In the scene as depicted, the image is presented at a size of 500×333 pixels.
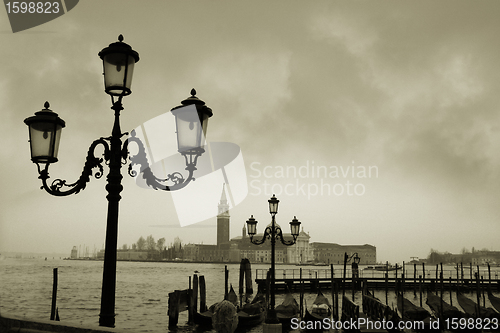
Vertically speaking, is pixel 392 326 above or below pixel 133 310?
above

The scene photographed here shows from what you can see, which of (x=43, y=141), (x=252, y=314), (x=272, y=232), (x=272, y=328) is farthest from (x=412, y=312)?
(x=43, y=141)

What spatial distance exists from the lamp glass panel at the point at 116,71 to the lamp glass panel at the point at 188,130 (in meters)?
0.58

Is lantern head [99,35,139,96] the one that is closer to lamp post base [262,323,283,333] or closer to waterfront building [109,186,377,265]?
lamp post base [262,323,283,333]

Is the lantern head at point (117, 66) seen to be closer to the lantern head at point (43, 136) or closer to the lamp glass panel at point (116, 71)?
the lamp glass panel at point (116, 71)

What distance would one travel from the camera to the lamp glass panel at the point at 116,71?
3.96 metres

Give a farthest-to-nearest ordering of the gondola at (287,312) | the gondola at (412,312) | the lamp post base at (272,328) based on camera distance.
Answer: the gondola at (287,312), the gondola at (412,312), the lamp post base at (272,328)

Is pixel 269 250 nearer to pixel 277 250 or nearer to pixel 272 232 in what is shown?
pixel 277 250

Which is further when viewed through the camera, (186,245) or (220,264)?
(186,245)

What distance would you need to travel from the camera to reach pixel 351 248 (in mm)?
140750

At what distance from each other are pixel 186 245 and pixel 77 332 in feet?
512

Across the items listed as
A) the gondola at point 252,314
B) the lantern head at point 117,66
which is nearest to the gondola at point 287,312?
the gondola at point 252,314

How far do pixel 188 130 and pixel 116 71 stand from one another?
0.86 m

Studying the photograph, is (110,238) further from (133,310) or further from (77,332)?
(133,310)

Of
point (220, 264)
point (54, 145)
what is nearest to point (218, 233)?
point (220, 264)
